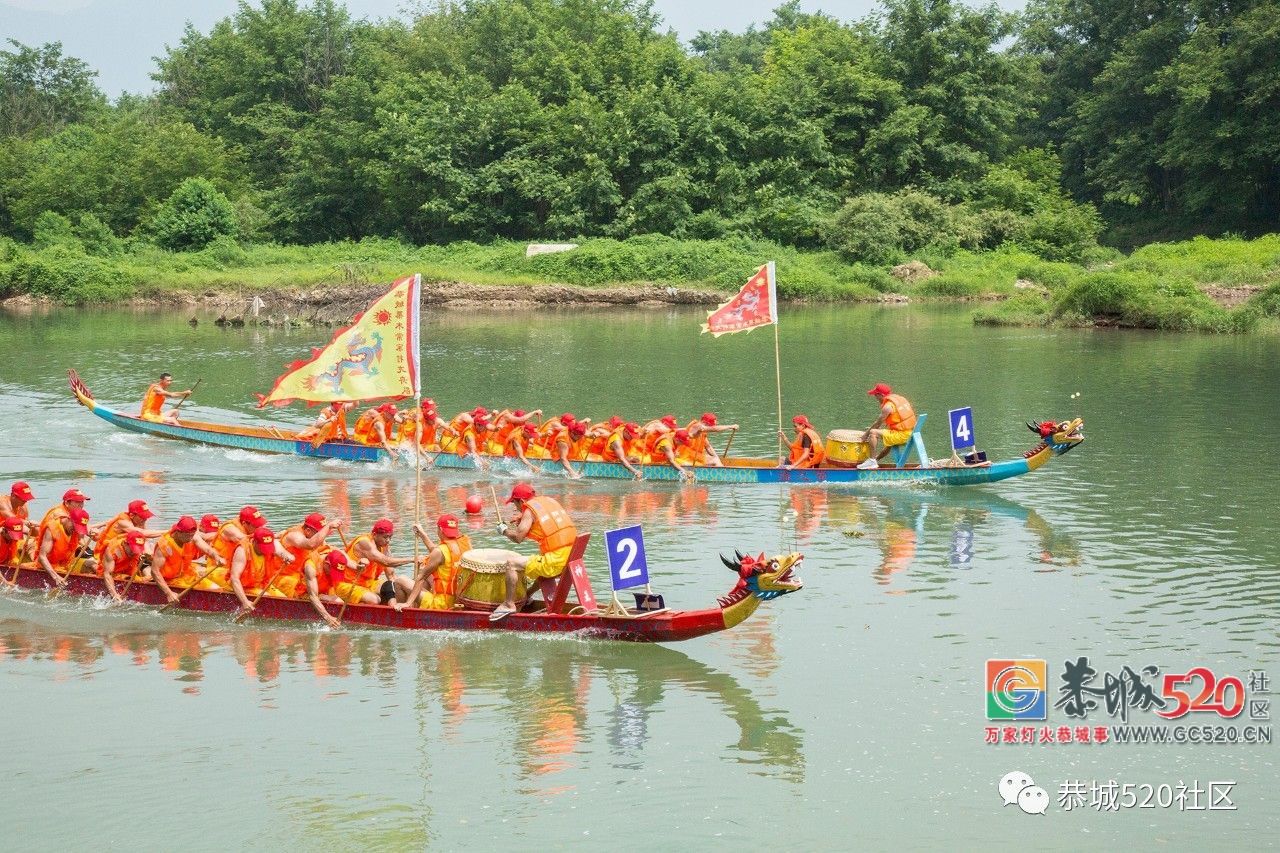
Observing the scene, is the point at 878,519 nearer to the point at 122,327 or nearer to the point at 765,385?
the point at 765,385

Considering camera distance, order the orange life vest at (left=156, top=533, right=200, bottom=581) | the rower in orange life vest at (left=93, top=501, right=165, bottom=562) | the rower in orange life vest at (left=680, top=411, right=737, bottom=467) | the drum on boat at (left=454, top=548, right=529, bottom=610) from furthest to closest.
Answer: the rower in orange life vest at (left=680, top=411, right=737, bottom=467) → the rower in orange life vest at (left=93, top=501, right=165, bottom=562) → the orange life vest at (left=156, top=533, right=200, bottom=581) → the drum on boat at (left=454, top=548, right=529, bottom=610)

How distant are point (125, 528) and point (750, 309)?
11.2 m

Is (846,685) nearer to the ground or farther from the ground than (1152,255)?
nearer to the ground

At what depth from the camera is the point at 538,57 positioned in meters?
70.4

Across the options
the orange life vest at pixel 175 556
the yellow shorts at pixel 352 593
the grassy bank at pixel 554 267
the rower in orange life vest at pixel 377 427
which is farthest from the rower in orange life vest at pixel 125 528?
the grassy bank at pixel 554 267

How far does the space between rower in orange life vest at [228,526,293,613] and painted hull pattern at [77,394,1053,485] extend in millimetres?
8514

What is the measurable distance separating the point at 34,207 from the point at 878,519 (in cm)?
6022

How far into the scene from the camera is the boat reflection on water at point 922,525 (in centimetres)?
1928

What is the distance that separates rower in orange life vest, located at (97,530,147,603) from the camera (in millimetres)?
16688

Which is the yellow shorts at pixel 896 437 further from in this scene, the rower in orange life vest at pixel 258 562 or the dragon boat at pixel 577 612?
the rower in orange life vest at pixel 258 562

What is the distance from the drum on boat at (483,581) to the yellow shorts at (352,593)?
42.2 inches

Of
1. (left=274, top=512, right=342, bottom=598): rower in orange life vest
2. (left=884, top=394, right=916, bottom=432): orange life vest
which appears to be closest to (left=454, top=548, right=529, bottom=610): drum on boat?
(left=274, top=512, right=342, bottom=598): rower in orange life vest

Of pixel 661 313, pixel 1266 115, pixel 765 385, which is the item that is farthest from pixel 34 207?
pixel 1266 115

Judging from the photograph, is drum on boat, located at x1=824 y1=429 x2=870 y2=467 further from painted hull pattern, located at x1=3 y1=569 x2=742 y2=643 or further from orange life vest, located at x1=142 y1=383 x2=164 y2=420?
orange life vest, located at x1=142 y1=383 x2=164 y2=420
